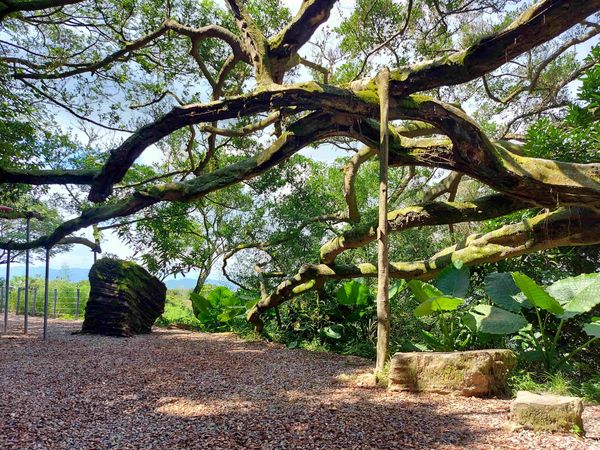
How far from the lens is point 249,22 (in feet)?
19.7

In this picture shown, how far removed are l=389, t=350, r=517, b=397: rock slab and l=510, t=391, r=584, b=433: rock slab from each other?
0.89 metres

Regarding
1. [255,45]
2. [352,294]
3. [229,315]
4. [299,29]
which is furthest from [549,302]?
[229,315]

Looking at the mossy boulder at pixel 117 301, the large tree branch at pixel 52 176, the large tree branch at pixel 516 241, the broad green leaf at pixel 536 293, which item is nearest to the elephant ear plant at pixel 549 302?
the broad green leaf at pixel 536 293

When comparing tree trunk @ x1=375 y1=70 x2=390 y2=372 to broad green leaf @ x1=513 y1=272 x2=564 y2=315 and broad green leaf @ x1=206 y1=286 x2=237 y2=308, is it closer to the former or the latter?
broad green leaf @ x1=513 y1=272 x2=564 y2=315

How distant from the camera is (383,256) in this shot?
4395mm

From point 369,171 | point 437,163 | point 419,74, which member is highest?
point 369,171

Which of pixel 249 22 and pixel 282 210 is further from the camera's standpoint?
pixel 282 210

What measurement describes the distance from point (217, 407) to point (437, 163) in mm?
3671

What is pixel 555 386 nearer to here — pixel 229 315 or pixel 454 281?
pixel 454 281

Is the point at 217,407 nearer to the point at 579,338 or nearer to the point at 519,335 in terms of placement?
the point at 519,335

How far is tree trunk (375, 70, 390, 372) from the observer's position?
14.3 feet

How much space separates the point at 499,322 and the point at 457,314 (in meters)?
0.96

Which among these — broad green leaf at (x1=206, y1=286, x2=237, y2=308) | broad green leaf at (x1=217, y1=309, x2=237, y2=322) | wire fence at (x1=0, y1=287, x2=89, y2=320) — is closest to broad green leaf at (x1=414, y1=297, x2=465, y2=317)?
broad green leaf at (x1=217, y1=309, x2=237, y2=322)

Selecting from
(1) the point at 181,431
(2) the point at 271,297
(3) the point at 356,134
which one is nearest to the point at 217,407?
(1) the point at 181,431
